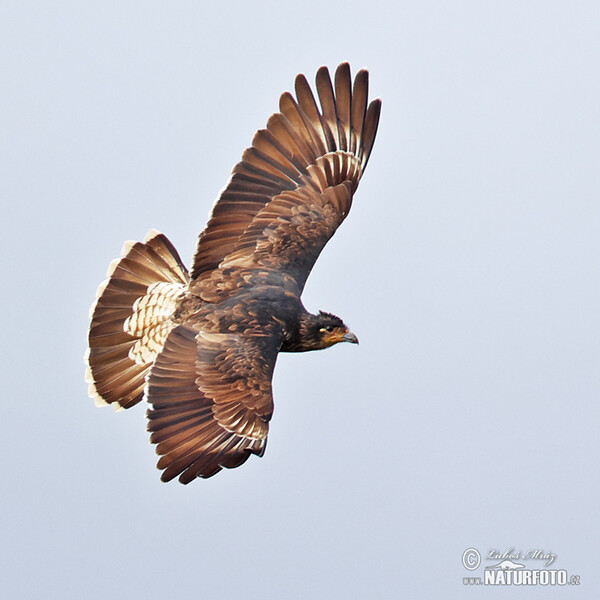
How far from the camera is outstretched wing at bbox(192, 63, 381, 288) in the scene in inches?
455

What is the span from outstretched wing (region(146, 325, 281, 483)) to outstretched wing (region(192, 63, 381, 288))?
44.5 inches

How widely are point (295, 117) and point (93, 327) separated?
2921mm

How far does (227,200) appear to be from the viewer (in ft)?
38.0

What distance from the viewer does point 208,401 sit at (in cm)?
1023

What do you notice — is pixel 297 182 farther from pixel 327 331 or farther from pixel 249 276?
pixel 327 331

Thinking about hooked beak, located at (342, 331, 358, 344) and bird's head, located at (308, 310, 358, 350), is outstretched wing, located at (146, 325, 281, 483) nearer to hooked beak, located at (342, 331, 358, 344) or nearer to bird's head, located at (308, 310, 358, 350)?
bird's head, located at (308, 310, 358, 350)

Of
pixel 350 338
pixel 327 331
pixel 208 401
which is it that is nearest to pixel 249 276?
pixel 327 331

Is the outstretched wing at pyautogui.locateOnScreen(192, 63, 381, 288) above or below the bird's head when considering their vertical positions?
above

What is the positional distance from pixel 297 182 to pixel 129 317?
7.18 feet

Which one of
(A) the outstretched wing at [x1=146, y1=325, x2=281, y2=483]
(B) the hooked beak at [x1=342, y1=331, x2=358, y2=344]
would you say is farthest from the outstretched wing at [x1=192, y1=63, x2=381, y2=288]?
(A) the outstretched wing at [x1=146, y1=325, x2=281, y2=483]

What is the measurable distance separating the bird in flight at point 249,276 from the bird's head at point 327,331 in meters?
0.01

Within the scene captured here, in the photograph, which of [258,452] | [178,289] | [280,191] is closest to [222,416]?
[258,452]

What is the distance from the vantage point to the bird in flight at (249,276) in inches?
415

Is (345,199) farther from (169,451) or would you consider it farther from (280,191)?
(169,451)
